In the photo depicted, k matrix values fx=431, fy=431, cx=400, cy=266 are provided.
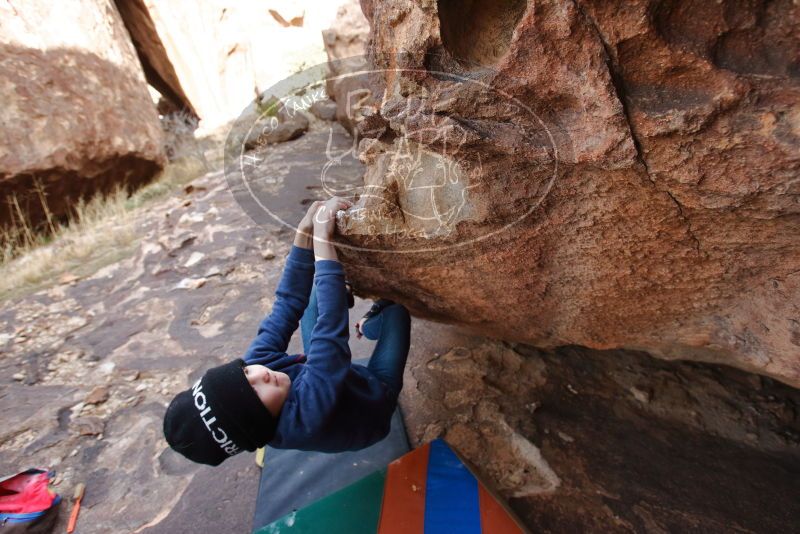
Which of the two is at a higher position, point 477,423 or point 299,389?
point 299,389

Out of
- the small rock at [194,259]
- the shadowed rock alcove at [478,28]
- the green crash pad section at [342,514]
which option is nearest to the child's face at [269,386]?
the green crash pad section at [342,514]

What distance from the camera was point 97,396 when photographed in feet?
7.45

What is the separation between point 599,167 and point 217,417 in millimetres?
A: 1098

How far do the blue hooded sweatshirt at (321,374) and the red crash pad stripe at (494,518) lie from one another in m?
0.39

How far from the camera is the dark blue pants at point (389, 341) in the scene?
1613 millimetres

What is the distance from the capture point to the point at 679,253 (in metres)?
Answer: 1.06

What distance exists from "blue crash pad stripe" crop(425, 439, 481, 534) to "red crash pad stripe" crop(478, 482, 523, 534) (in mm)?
16

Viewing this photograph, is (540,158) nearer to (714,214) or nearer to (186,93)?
(714,214)

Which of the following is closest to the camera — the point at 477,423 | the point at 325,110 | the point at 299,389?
the point at 299,389

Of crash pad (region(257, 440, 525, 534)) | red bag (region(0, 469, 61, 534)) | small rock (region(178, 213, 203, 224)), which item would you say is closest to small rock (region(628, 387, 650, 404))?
crash pad (region(257, 440, 525, 534))

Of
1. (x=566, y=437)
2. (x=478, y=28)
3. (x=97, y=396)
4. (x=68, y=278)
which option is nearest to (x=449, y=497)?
(x=566, y=437)

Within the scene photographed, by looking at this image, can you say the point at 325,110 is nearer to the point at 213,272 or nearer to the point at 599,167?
the point at 213,272

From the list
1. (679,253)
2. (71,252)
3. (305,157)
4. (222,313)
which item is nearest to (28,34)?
(71,252)

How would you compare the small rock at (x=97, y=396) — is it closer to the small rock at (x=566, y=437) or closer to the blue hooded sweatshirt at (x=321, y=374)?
the blue hooded sweatshirt at (x=321, y=374)
